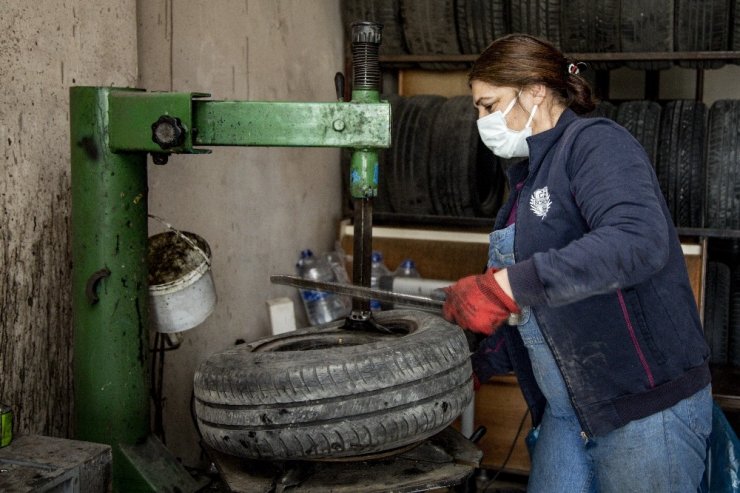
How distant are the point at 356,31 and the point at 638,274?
667mm

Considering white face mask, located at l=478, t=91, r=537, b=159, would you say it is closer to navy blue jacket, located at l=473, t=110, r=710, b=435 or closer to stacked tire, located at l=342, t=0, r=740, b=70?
navy blue jacket, located at l=473, t=110, r=710, b=435

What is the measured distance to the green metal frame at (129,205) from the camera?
1.52 m

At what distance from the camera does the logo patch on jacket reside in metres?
1.64

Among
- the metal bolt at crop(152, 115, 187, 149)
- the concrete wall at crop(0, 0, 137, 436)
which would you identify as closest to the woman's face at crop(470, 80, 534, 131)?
the metal bolt at crop(152, 115, 187, 149)

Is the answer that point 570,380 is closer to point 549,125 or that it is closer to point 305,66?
point 549,125

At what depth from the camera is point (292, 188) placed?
3.22 metres

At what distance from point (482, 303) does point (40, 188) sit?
98 cm

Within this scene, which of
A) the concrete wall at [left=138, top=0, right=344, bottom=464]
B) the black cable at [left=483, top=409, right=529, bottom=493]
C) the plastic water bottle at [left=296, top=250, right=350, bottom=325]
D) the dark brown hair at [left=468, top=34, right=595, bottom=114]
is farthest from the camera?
the plastic water bottle at [left=296, top=250, right=350, bottom=325]

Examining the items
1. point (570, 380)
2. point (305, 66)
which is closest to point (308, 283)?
point (570, 380)

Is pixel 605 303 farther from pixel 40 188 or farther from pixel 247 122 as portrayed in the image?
pixel 40 188

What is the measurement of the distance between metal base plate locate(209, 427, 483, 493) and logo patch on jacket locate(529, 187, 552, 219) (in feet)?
1.58

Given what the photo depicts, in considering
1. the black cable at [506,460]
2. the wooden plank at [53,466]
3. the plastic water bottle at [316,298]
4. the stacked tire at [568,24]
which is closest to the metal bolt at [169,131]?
the wooden plank at [53,466]

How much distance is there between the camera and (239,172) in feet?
9.20

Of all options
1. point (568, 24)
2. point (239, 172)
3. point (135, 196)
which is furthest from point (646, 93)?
point (135, 196)
